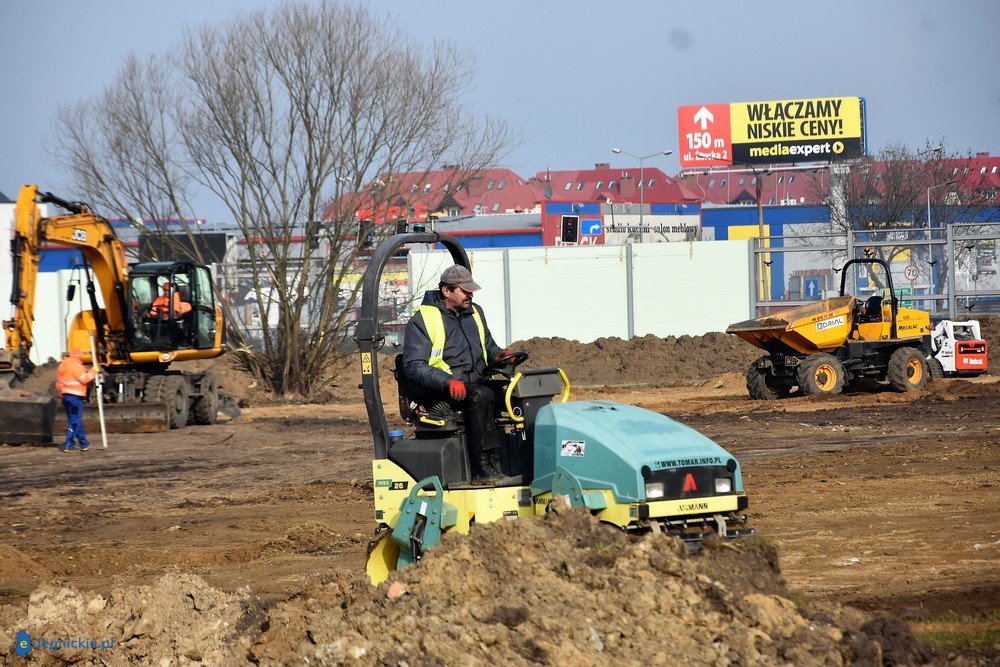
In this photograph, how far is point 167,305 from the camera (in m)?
20.8

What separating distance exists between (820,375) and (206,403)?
1165 centimetres

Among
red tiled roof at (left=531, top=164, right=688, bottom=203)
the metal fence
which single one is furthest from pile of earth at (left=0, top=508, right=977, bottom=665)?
red tiled roof at (left=531, top=164, right=688, bottom=203)

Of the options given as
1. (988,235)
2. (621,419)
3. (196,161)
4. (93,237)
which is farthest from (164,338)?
(988,235)

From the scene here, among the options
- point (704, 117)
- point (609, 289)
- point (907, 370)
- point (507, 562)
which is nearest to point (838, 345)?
point (907, 370)

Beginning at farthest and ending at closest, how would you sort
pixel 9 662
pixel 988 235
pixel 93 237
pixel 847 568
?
pixel 988 235
pixel 93 237
pixel 847 568
pixel 9 662

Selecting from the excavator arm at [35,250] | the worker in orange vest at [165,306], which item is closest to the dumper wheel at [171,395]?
the worker in orange vest at [165,306]

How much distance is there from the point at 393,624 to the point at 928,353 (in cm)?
1968

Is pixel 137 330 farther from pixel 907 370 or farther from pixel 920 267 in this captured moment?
pixel 920 267

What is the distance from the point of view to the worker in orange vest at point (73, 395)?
17.1 meters

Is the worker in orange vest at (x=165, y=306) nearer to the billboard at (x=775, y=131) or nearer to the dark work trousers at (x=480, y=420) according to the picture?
the dark work trousers at (x=480, y=420)

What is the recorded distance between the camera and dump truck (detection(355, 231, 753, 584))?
5492mm

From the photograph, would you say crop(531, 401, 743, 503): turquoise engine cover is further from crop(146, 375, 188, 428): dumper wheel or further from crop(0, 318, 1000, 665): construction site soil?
crop(146, 375, 188, 428): dumper wheel

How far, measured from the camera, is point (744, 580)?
16.7 ft

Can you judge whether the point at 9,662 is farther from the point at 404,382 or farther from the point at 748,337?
the point at 748,337
